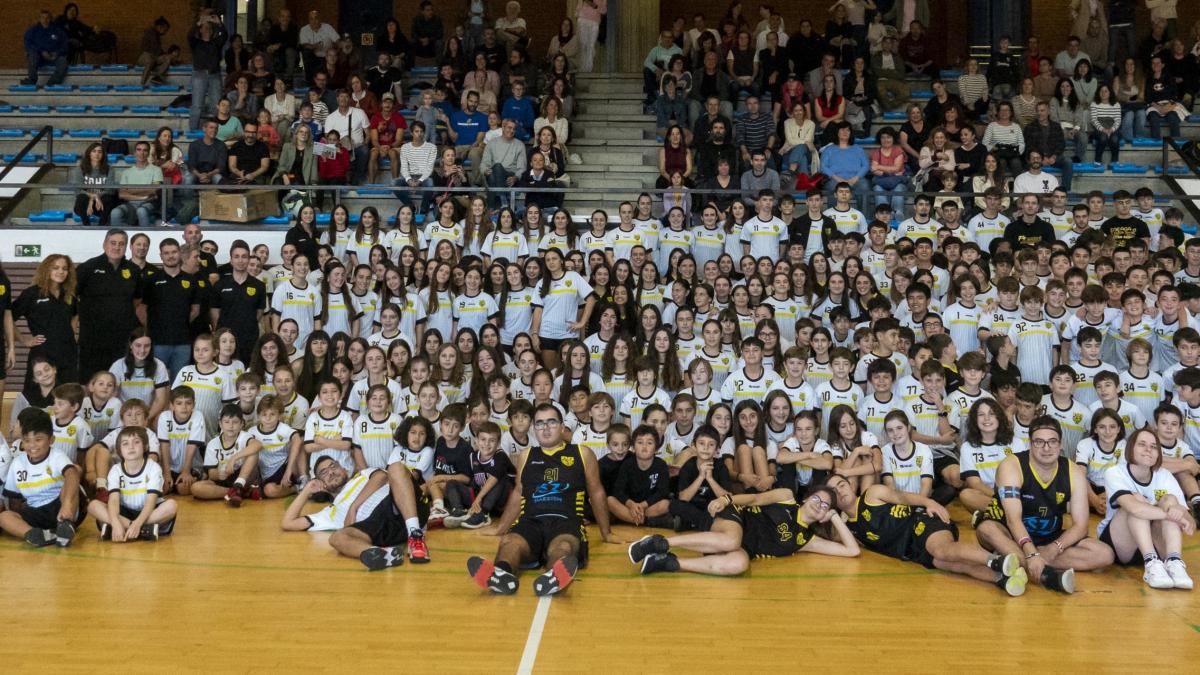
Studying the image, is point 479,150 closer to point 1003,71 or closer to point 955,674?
point 1003,71

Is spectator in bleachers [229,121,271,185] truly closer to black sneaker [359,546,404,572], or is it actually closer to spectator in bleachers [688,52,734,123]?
spectator in bleachers [688,52,734,123]

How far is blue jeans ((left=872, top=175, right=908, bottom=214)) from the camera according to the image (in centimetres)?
1525

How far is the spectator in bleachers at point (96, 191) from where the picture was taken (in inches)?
623

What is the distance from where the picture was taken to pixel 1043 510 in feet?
28.3

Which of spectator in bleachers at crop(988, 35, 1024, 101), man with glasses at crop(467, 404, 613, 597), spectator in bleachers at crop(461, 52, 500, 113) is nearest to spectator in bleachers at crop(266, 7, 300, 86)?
spectator in bleachers at crop(461, 52, 500, 113)

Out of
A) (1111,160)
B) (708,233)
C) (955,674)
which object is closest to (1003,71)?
(1111,160)

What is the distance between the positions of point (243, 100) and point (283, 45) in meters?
2.65

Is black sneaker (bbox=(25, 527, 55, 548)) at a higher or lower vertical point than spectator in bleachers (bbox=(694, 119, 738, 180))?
lower

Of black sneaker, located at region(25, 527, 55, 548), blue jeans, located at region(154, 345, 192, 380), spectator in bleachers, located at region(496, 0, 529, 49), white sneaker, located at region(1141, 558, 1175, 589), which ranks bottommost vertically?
white sneaker, located at region(1141, 558, 1175, 589)

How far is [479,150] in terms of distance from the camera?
16312mm

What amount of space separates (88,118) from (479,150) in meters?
7.57

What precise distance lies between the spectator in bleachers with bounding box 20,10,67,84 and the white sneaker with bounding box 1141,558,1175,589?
62.4 ft

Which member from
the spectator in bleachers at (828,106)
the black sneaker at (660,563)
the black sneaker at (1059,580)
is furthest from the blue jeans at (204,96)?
the black sneaker at (1059,580)

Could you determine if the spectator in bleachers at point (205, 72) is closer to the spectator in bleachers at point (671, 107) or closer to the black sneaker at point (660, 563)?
the spectator in bleachers at point (671, 107)
